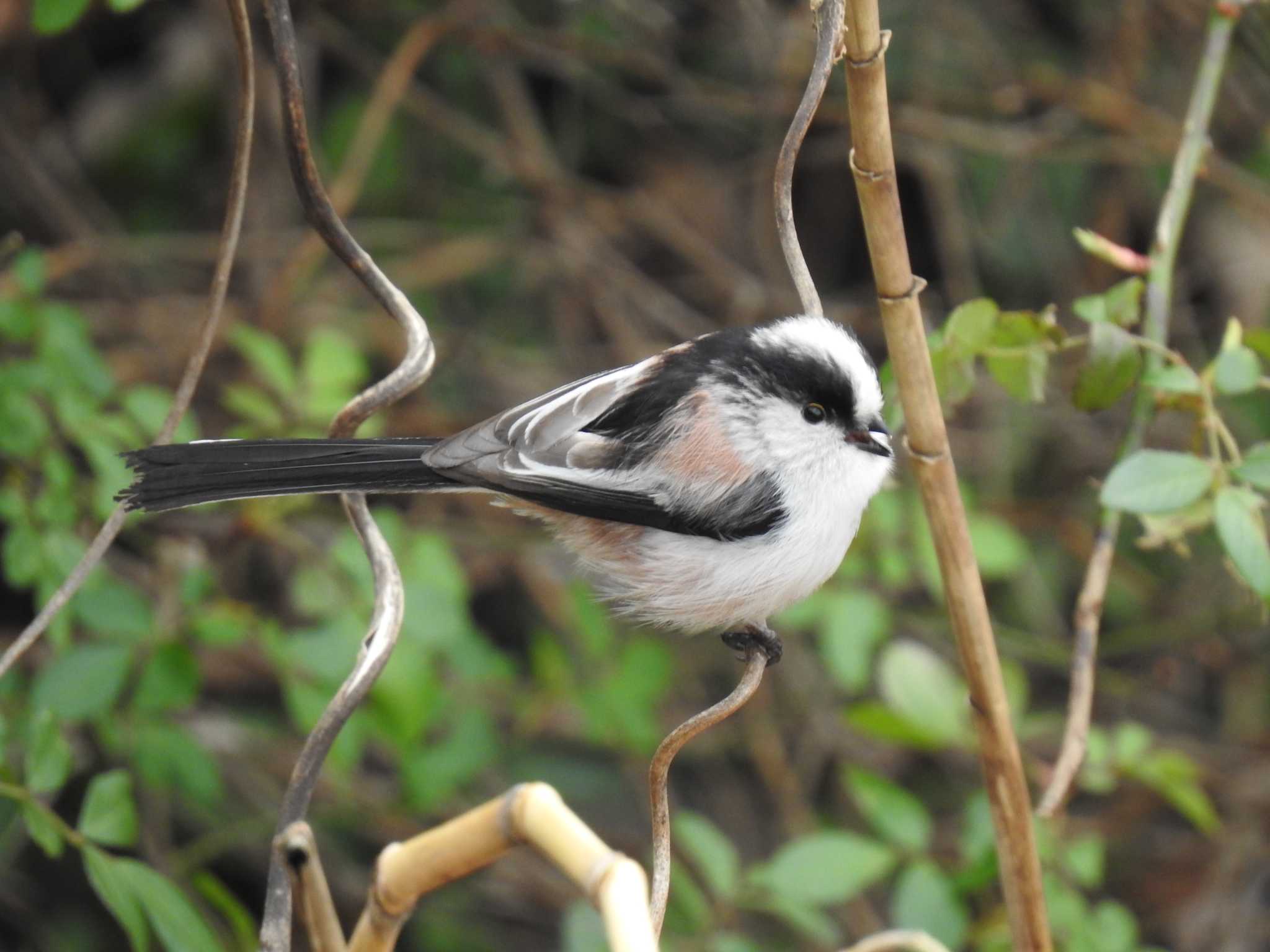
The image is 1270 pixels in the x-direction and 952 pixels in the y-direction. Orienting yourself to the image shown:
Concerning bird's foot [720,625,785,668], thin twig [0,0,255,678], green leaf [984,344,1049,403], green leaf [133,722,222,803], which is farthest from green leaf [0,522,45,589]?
green leaf [984,344,1049,403]

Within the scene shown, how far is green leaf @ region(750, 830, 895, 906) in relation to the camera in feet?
6.68

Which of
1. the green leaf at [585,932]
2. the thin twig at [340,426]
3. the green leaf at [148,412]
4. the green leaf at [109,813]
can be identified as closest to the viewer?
the thin twig at [340,426]

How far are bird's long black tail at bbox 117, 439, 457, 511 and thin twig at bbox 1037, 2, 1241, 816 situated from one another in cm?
→ 86

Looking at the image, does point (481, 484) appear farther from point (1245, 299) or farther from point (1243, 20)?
point (1245, 299)

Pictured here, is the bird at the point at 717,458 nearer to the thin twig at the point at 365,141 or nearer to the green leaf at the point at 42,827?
the green leaf at the point at 42,827

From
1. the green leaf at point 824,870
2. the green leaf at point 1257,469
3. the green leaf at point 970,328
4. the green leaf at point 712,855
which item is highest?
the green leaf at point 970,328

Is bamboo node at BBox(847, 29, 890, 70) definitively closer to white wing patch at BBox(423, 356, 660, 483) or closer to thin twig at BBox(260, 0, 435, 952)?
thin twig at BBox(260, 0, 435, 952)

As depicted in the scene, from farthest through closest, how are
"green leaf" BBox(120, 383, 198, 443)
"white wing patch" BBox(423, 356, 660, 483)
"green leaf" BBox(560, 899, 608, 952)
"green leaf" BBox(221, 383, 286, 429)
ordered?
"green leaf" BBox(221, 383, 286, 429), "green leaf" BBox(120, 383, 198, 443), "green leaf" BBox(560, 899, 608, 952), "white wing patch" BBox(423, 356, 660, 483)

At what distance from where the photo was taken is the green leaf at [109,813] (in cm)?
154

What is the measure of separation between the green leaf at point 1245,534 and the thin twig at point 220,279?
3.81 ft

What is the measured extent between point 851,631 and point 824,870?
0.49 metres

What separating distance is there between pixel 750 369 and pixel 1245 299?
260 cm

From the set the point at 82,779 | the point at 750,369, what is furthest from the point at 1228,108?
the point at 82,779

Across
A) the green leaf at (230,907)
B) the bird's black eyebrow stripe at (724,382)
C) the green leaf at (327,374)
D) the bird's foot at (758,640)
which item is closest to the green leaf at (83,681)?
the green leaf at (230,907)
